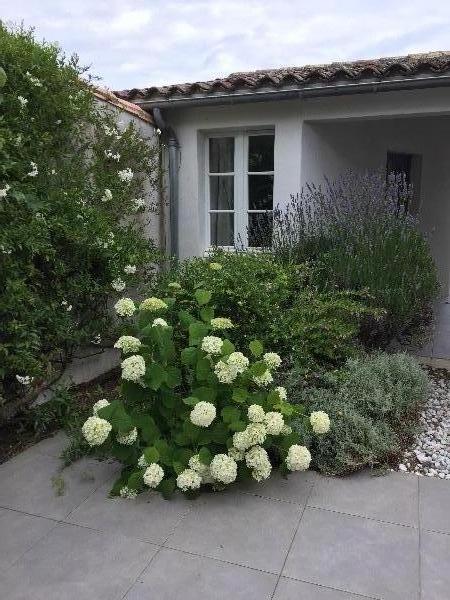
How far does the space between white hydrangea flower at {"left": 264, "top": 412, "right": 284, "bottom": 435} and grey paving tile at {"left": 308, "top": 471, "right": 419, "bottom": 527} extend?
524 millimetres

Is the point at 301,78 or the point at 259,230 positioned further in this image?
the point at 259,230

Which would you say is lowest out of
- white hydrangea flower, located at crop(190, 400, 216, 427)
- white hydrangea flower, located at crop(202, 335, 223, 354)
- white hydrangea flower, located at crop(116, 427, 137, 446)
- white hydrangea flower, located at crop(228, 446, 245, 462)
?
white hydrangea flower, located at crop(228, 446, 245, 462)

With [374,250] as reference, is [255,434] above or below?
below

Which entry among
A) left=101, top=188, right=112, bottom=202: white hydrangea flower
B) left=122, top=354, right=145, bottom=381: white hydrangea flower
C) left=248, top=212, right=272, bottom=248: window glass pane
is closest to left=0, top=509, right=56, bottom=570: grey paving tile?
left=122, top=354, right=145, bottom=381: white hydrangea flower

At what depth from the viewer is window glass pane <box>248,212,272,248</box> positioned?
6.37 metres

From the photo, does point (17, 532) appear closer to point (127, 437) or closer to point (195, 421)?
point (127, 437)

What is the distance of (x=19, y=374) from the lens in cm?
399

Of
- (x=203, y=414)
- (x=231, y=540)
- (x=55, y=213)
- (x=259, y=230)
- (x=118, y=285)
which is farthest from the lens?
(x=259, y=230)

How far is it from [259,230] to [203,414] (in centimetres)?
414

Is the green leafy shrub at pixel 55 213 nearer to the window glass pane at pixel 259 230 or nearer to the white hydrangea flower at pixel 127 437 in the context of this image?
the white hydrangea flower at pixel 127 437

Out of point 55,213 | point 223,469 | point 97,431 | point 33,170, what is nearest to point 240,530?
point 223,469

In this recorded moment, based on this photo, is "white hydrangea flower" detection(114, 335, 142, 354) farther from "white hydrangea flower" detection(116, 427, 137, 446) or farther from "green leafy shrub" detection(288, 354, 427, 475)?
"green leafy shrub" detection(288, 354, 427, 475)

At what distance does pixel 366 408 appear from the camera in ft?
12.8

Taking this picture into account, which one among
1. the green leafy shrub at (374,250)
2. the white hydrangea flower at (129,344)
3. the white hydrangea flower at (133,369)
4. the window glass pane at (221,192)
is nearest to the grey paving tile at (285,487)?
the white hydrangea flower at (133,369)
